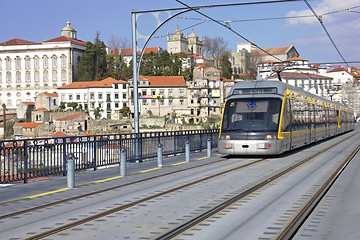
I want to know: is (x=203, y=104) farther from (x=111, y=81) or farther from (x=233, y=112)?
(x=233, y=112)

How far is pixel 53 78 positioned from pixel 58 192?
516 feet

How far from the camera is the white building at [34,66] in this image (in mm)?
163625

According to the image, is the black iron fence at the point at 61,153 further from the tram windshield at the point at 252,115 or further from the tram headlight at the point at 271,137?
the tram headlight at the point at 271,137

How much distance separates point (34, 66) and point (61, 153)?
519 feet

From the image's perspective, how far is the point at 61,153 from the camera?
1669cm

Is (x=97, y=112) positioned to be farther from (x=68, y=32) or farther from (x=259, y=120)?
(x=259, y=120)

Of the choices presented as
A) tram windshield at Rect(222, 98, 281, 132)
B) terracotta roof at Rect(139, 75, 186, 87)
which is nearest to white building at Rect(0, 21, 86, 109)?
terracotta roof at Rect(139, 75, 186, 87)

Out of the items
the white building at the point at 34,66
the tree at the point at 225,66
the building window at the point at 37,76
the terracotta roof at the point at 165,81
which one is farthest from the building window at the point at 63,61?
the tree at the point at 225,66

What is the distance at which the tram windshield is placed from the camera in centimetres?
2201

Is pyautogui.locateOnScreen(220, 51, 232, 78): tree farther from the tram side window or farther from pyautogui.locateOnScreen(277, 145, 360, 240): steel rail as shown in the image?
pyautogui.locateOnScreen(277, 145, 360, 240): steel rail

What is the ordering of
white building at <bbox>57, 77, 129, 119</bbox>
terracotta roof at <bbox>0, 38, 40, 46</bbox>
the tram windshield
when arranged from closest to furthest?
the tram windshield
white building at <bbox>57, 77, 129, 119</bbox>
terracotta roof at <bbox>0, 38, 40, 46</bbox>

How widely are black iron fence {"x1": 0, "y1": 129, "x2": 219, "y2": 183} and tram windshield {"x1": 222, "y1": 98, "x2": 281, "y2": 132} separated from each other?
3619mm

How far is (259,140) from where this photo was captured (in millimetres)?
21750

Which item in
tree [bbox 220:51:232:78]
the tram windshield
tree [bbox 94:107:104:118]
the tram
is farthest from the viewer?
tree [bbox 220:51:232:78]
